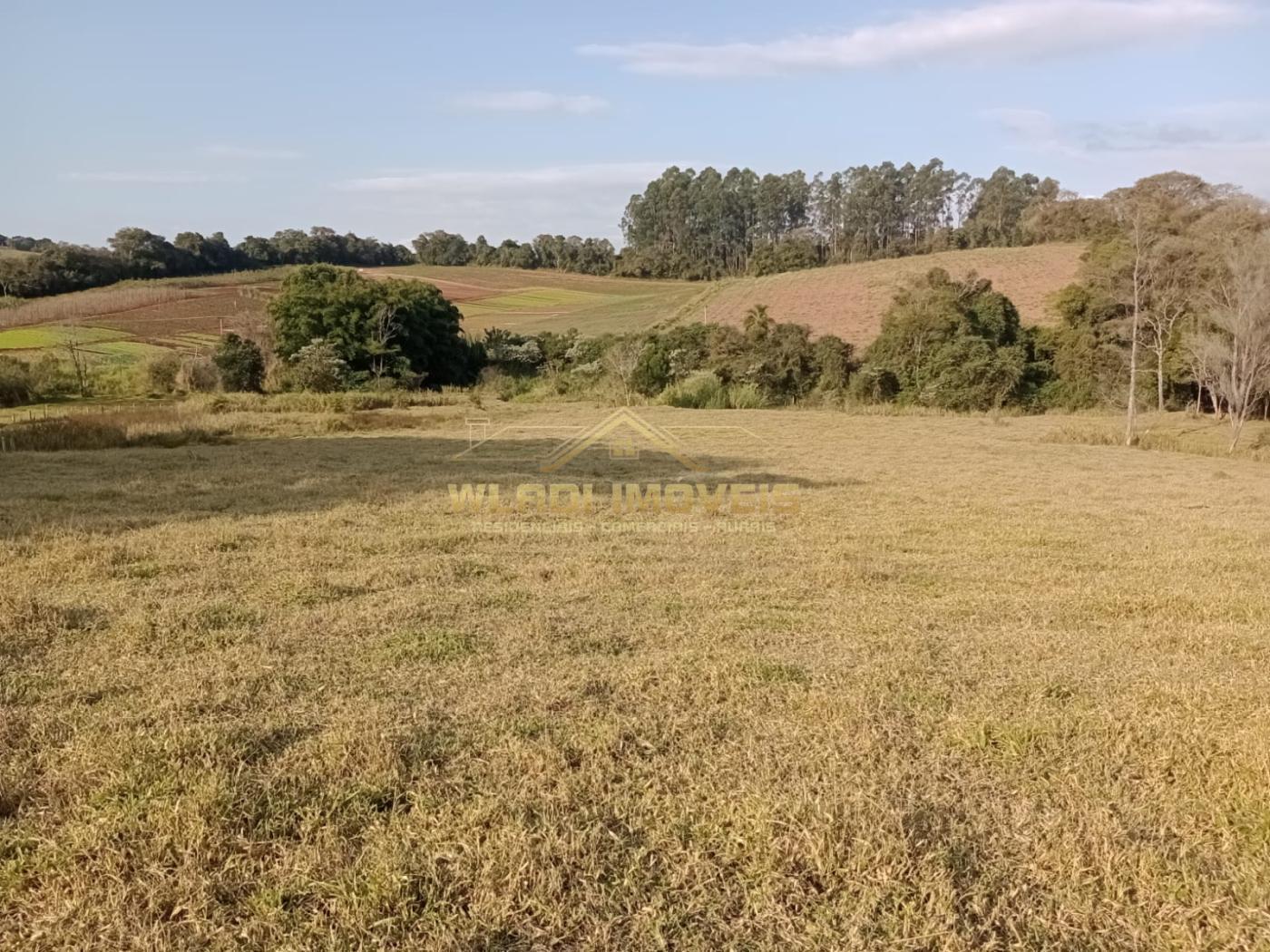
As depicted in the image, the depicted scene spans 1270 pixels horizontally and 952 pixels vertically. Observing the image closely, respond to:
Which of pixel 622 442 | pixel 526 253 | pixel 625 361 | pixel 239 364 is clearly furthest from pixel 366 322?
pixel 526 253

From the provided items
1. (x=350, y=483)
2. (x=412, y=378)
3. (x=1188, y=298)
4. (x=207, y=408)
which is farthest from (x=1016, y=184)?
(x=350, y=483)

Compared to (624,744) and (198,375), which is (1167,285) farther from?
(198,375)

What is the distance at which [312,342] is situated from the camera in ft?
101

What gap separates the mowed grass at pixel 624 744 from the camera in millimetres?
2146

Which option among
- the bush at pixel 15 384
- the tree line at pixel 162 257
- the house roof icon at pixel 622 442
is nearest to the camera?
the house roof icon at pixel 622 442

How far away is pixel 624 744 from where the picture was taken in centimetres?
307

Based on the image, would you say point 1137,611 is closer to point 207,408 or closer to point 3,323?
point 207,408

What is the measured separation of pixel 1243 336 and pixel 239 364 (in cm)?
3172

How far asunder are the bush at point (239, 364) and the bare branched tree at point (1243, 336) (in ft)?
99.2

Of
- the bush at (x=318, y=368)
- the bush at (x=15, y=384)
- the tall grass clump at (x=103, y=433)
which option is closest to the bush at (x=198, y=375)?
the bush at (x=318, y=368)

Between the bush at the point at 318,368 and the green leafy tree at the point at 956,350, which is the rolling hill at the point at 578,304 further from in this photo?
the bush at the point at 318,368

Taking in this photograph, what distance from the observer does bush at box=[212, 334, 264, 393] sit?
30.4 m

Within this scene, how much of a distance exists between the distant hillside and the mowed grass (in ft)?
105

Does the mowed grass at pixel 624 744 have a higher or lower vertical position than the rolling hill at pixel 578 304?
lower
